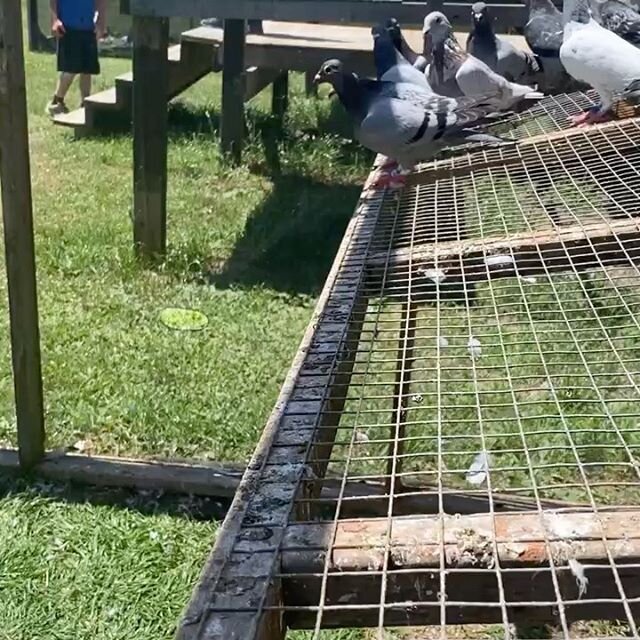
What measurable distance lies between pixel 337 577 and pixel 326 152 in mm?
6815

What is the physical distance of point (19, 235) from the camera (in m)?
2.91

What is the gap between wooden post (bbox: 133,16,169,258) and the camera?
4832 millimetres

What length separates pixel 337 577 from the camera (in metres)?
1.07

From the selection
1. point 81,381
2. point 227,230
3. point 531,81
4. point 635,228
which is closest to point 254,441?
point 81,381

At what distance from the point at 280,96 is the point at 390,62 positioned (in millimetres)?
4736

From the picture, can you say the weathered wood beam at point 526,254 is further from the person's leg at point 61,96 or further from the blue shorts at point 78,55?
the person's leg at point 61,96

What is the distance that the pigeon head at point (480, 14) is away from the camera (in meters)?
4.98

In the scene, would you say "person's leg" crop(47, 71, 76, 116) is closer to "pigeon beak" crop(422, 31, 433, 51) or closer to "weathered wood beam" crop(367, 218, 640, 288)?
"pigeon beak" crop(422, 31, 433, 51)

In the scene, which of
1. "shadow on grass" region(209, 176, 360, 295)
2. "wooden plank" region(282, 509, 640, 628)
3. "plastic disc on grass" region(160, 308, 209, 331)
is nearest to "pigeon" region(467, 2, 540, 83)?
"shadow on grass" region(209, 176, 360, 295)

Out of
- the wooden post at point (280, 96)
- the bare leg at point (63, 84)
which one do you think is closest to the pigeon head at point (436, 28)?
the wooden post at point (280, 96)

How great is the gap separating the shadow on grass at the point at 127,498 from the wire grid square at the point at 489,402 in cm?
44

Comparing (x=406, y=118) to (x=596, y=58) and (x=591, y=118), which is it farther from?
(x=596, y=58)

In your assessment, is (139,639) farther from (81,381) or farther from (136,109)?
(136,109)

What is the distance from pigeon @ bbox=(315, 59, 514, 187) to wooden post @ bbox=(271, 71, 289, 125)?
4.74 m
